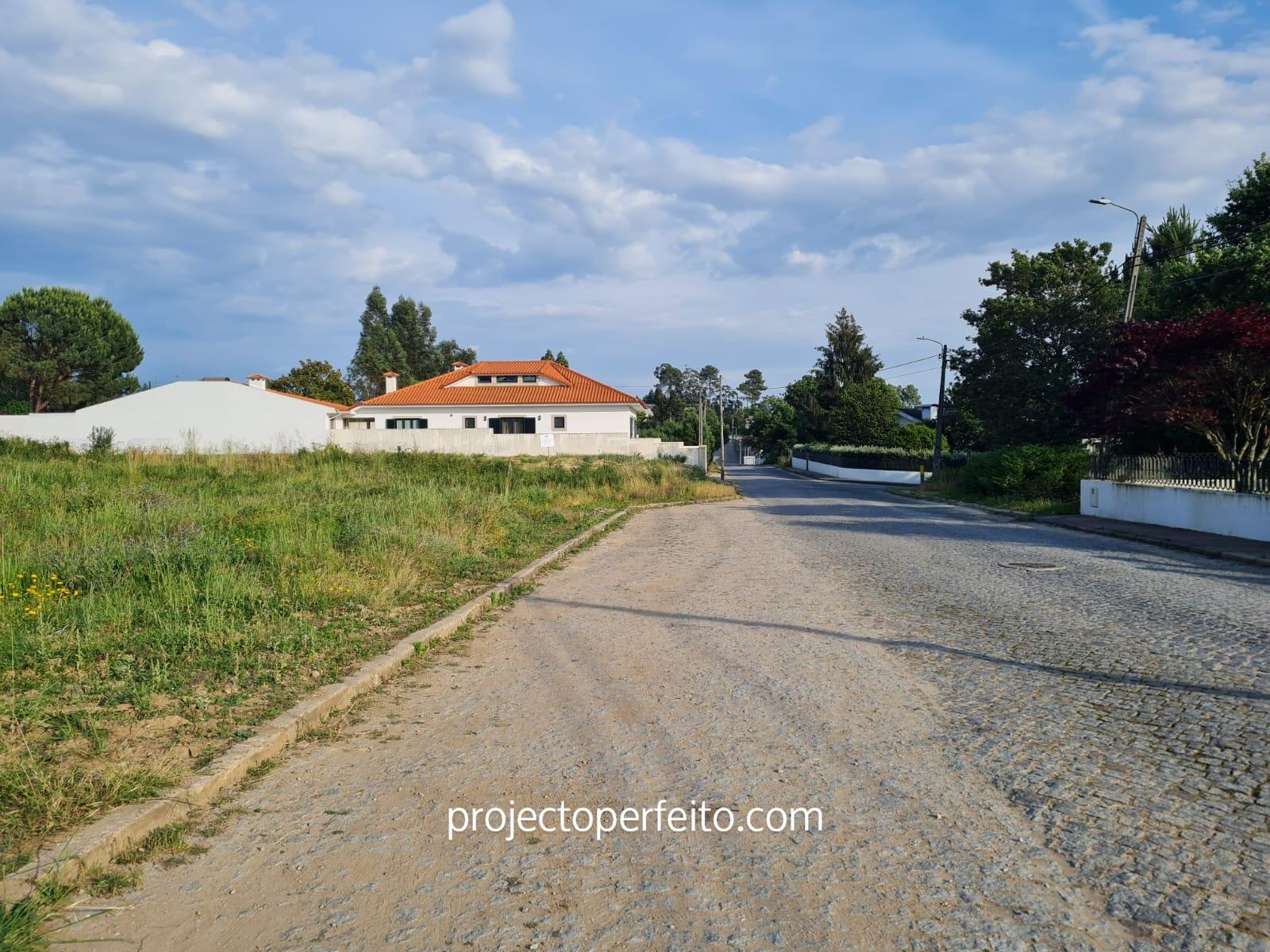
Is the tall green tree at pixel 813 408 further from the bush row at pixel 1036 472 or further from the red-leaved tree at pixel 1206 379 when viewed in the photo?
the red-leaved tree at pixel 1206 379

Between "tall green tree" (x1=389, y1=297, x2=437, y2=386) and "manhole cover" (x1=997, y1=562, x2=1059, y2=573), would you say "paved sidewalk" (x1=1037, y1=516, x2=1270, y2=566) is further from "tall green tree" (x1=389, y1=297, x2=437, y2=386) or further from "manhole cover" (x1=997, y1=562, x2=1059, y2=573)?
"tall green tree" (x1=389, y1=297, x2=437, y2=386)

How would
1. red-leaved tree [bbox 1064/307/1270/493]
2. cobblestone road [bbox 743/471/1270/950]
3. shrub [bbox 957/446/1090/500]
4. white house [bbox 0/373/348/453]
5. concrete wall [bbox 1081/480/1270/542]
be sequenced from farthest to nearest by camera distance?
white house [bbox 0/373/348/453] → shrub [bbox 957/446/1090/500] → red-leaved tree [bbox 1064/307/1270/493] → concrete wall [bbox 1081/480/1270/542] → cobblestone road [bbox 743/471/1270/950]

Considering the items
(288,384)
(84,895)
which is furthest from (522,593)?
(288,384)

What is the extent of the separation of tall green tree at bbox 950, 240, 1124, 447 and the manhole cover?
92.3ft

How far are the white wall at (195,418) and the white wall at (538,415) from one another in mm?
5377

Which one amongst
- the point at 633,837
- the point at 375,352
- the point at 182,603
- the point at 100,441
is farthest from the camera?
the point at 375,352

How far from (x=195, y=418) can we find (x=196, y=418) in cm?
4

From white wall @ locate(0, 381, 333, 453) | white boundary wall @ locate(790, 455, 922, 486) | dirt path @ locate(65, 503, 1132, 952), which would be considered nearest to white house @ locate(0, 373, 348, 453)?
white wall @ locate(0, 381, 333, 453)

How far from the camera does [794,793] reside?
4.19 meters

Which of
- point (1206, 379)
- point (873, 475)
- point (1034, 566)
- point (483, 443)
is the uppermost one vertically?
point (1206, 379)

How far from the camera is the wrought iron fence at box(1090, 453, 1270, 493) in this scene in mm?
16644

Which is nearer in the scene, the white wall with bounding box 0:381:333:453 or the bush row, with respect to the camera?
the bush row

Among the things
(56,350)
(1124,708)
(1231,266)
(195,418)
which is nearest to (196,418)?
(195,418)

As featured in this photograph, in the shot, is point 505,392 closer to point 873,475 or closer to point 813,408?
point 873,475
